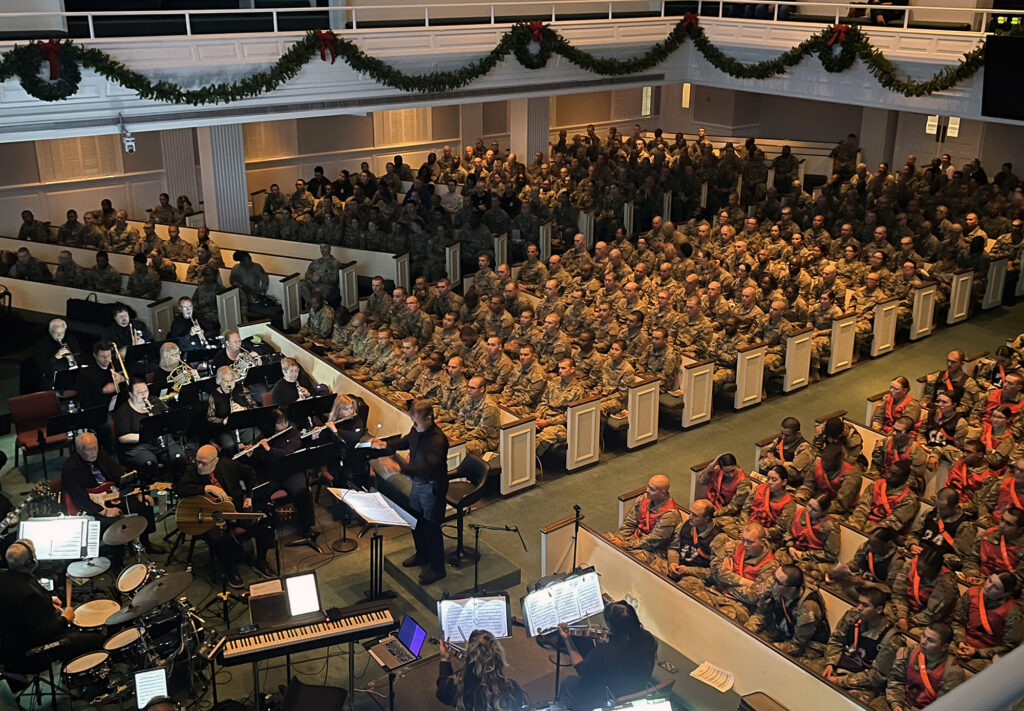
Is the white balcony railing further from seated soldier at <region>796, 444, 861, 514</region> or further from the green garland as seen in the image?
seated soldier at <region>796, 444, 861, 514</region>

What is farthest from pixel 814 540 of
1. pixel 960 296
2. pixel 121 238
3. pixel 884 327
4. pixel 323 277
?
pixel 121 238

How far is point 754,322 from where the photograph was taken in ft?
41.0

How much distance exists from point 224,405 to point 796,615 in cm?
617

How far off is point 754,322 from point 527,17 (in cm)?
729

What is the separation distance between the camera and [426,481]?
8367 mm

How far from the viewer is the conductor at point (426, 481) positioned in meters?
8.26

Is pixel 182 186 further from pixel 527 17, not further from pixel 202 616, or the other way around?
pixel 202 616

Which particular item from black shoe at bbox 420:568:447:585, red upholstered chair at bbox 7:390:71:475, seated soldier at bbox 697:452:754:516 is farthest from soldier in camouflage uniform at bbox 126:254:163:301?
seated soldier at bbox 697:452:754:516

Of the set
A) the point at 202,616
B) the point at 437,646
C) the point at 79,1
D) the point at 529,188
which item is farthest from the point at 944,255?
the point at 79,1

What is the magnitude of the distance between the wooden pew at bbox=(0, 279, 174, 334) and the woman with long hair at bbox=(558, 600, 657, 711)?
8.67m

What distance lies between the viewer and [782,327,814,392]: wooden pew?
1227 centimetres

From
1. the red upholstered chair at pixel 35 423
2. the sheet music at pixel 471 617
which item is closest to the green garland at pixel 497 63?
the red upholstered chair at pixel 35 423

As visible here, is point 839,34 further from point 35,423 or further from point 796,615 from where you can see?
point 35,423

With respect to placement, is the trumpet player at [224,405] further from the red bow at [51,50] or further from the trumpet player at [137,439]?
the red bow at [51,50]
